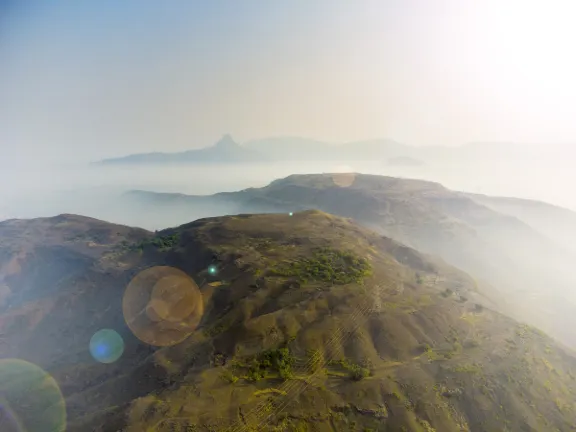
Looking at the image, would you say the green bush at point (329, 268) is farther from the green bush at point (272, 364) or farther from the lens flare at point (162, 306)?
the green bush at point (272, 364)

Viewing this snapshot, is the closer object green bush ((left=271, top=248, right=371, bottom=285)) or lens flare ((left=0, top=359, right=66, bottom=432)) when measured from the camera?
lens flare ((left=0, top=359, right=66, bottom=432))

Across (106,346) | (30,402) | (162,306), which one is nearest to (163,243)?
(106,346)


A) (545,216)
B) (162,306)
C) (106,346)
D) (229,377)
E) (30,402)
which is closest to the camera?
(229,377)

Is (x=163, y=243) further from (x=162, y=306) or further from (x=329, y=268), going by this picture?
(x=329, y=268)

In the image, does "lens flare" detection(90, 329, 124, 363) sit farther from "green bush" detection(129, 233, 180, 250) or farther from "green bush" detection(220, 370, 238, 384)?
"green bush" detection(220, 370, 238, 384)

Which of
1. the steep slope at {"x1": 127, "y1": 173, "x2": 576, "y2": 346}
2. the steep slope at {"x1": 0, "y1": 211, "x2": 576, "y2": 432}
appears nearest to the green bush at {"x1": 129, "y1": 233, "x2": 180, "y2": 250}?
the steep slope at {"x1": 0, "y1": 211, "x2": 576, "y2": 432}

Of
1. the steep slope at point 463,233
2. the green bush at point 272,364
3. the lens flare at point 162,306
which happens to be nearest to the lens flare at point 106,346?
the lens flare at point 162,306

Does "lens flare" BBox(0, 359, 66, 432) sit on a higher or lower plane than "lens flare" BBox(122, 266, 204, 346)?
lower
